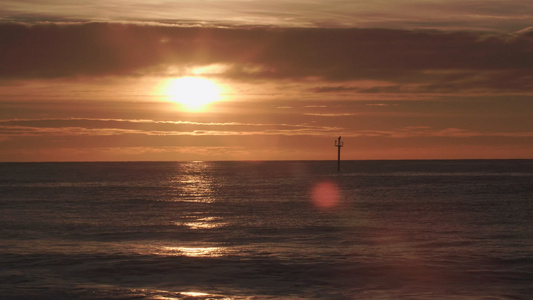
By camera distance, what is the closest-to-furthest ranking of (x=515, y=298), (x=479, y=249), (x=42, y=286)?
(x=515, y=298) < (x=42, y=286) < (x=479, y=249)

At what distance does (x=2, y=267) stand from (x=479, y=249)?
22169mm

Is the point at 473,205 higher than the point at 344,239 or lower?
higher

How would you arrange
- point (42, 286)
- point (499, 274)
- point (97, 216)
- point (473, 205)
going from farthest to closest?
point (473, 205), point (97, 216), point (499, 274), point (42, 286)

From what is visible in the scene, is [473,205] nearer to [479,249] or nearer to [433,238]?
[433,238]

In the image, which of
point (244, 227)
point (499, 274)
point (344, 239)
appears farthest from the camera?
point (244, 227)

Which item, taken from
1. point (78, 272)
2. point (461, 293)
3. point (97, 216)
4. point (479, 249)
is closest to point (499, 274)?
point (461, 293)

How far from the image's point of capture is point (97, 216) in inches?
2121

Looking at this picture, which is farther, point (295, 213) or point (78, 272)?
point (295, 213)

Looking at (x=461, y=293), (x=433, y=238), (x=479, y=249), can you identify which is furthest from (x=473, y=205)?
(x=461, y=293)

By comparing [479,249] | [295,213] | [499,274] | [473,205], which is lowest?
[499,274]

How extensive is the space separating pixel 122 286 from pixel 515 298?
13.4 m

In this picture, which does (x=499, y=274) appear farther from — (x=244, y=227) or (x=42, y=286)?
(x=244, y=227)

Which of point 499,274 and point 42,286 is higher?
point 499,274

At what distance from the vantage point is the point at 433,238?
1501 inches
